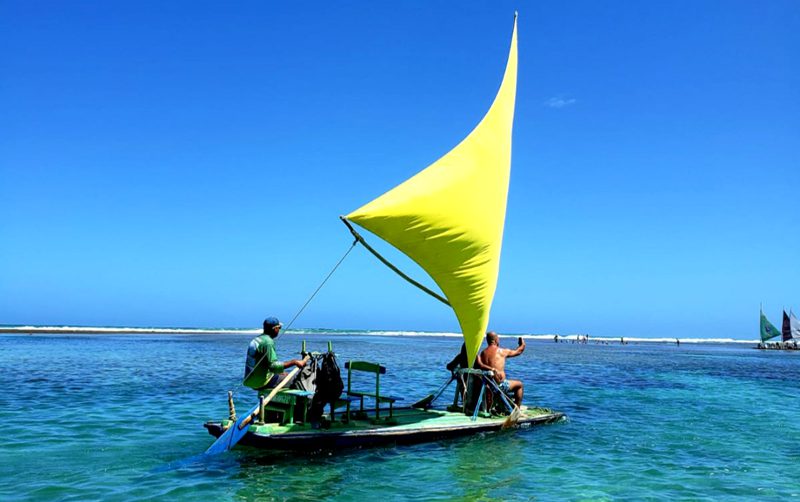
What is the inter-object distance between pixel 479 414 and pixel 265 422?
5354mm

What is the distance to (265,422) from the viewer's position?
1208cm

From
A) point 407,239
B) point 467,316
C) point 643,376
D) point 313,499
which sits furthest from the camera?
point 643,376

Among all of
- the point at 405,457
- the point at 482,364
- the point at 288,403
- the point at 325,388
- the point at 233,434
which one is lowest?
the point at 405,457

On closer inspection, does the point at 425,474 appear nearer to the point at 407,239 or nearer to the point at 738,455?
the point at 407,239

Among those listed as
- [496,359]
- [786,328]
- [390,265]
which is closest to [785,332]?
[786,328]

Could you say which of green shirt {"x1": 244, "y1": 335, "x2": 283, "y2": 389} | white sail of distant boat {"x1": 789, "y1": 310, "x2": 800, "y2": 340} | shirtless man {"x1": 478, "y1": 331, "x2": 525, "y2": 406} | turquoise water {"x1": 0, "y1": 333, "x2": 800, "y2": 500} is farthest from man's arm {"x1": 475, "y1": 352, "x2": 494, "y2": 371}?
white sail of distant boat {"x1": 789, "y1": 310, "x2": 800, "y2": 340}

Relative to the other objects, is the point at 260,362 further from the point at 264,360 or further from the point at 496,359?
the point at 496,359

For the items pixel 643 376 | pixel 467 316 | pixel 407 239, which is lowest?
pixel 643 376

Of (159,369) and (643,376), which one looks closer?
(159,369)

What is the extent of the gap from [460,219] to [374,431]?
470 cm

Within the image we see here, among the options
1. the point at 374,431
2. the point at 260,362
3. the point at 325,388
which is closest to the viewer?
the point at 260,362

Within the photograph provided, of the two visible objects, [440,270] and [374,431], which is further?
[440,270]

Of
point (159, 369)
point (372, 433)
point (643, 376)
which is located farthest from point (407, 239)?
point (643, 376)

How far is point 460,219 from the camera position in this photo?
12.0 m
